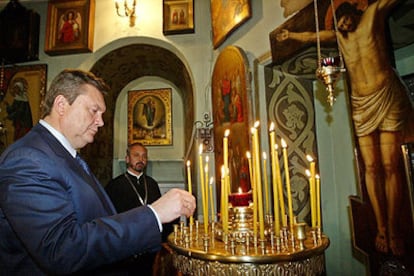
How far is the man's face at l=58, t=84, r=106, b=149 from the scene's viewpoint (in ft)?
4.39

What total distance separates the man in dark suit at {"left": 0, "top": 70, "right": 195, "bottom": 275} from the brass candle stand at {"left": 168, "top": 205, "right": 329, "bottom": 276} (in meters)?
0.15

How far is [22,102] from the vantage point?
17.1 ft

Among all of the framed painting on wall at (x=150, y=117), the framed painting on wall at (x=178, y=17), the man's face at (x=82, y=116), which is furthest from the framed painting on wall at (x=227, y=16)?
the framed painting on wall at (x=150, y=117)

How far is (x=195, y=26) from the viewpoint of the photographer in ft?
15.8

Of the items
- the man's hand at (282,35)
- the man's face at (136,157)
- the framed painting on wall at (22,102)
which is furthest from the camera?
the framed painting on wall at (22,102)

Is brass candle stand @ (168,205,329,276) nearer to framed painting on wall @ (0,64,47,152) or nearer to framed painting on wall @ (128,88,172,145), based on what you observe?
framed painting on wall @ (0,64,47,152)

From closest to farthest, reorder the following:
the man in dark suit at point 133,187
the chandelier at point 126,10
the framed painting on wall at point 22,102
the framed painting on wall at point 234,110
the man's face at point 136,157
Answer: the framed painting on wall at point 234,110
the man in dark suit at point 133,187
the man's face at point 136,157
the chandelier at point 126,10
the framed painting on wall at point 22,102

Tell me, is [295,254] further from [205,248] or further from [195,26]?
[195,26]

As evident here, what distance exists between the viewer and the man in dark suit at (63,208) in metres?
0.94

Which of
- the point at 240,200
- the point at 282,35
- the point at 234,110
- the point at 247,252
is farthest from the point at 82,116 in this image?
the point at 234,110

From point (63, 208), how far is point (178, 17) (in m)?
4.40

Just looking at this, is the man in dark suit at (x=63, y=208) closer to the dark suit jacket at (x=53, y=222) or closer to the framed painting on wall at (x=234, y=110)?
the dark suit jacket at (x=53, y=222)

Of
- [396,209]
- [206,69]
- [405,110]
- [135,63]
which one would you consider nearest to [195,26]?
[206,69]

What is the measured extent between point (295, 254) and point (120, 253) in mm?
613
